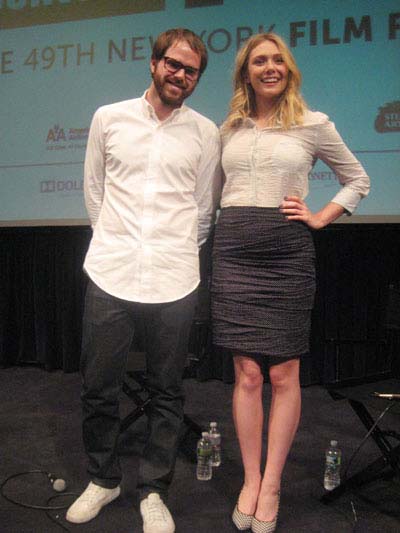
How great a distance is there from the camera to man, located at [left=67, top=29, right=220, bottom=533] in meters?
1.65

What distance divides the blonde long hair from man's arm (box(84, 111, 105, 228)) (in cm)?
42

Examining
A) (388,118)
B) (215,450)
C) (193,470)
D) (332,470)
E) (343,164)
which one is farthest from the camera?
(388,118)

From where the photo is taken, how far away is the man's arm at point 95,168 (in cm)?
175

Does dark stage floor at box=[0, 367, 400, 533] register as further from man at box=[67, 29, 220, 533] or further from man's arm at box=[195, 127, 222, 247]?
man's arm at box=[195, 127, 222, 247]

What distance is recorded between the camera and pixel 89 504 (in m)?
1.79

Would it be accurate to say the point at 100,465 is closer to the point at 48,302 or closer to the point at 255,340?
the point at 255,340

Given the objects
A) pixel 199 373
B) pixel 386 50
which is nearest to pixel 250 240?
pixel 386 50

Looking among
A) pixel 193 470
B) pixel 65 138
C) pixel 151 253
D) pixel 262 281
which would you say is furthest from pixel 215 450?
pixel 65 138

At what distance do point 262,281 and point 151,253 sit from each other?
1.21ft

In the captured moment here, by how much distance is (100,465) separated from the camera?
1.80 metres

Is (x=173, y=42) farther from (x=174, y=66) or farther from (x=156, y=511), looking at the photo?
(x=156, y=511)

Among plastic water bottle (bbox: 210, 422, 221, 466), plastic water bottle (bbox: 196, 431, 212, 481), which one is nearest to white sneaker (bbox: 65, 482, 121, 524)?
plastic water bottle (bbox: 196, 431, 212, 481)

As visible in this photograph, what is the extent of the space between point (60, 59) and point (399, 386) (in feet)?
9.13

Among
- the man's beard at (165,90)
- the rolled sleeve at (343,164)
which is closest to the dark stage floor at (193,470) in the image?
the rolled sleeve at (343,164)
